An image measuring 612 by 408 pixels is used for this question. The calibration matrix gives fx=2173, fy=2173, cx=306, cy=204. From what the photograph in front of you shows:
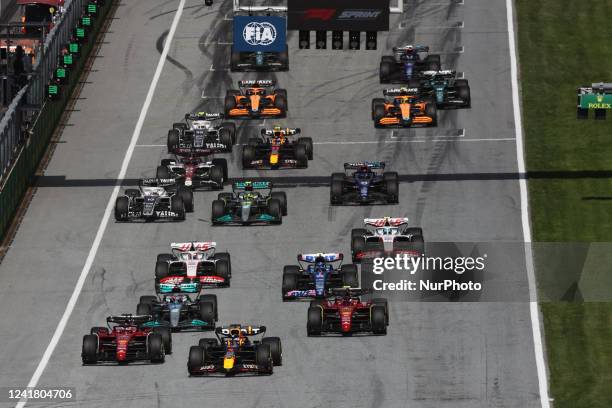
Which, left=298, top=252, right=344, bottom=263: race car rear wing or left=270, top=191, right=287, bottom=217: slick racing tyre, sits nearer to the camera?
left=298, top=252, right=344, bottom=263: race car rear wing

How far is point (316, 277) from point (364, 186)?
10857 mm

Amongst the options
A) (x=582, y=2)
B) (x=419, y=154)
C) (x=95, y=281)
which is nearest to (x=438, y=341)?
(x=95, y=281)

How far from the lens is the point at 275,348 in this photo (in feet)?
228

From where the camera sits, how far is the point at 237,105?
96.4 metres

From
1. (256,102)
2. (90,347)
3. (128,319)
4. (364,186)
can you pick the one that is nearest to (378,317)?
(128,319)

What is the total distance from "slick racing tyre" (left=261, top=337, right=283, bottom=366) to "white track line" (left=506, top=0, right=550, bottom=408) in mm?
8361

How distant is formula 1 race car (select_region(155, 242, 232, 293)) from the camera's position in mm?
76438

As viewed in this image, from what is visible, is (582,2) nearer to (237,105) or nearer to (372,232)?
(237,105)

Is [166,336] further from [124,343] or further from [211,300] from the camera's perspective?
[211,300]

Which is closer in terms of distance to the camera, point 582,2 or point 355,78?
point 355,78

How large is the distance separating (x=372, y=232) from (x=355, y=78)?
2444cm

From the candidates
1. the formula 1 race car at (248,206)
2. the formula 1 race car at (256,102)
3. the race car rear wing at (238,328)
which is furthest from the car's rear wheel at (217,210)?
the race car rear wing at (238,328)

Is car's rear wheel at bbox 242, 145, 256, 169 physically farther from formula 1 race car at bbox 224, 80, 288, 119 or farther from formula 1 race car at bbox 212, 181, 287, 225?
formula 1 race car at bbox 224, 80, 288, 119

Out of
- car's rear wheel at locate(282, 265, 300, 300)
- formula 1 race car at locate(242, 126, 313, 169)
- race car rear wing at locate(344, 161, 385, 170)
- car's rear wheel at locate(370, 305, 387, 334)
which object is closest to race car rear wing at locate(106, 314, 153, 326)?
car's rear wheel at locate(282, 265, 300, 300)
